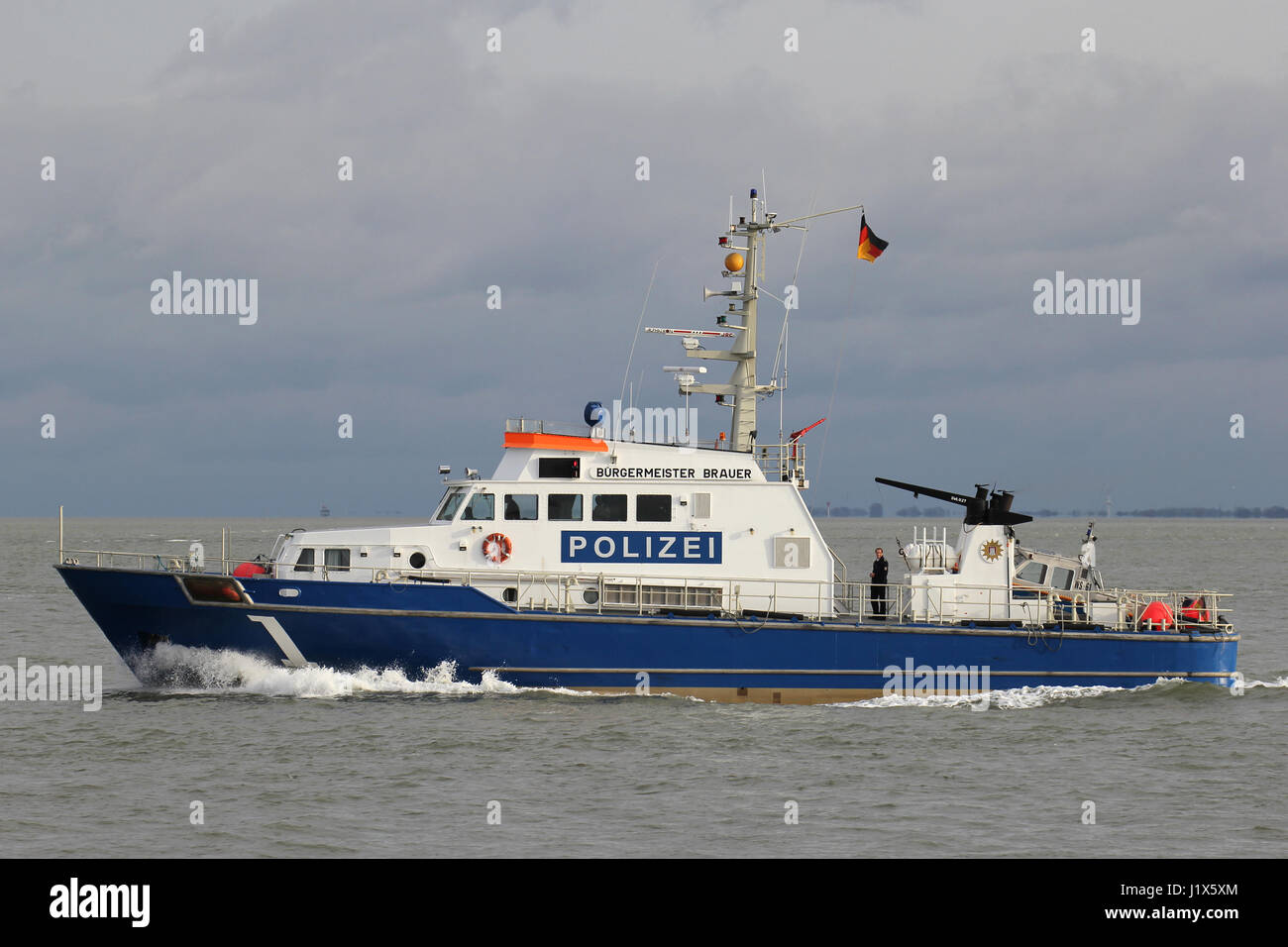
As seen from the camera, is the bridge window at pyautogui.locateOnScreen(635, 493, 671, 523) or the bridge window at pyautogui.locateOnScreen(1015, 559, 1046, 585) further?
the bridge window at pyautogui.locateOnScreen(1015, 559, 1046, 585)

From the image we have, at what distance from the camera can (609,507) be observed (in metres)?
18.5

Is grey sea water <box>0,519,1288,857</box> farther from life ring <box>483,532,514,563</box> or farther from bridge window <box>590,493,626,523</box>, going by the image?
bridge window <box>590,493,626,523</box>

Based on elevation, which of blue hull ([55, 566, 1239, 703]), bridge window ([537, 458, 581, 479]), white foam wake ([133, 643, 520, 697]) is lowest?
white foam wake ([133, 643, 520, 697])

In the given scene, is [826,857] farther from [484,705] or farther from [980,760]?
[484,705]

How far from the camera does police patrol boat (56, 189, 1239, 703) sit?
Answer: 17.7 meters

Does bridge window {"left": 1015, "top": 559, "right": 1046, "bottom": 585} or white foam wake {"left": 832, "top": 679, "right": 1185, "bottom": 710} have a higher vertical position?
bridge window {"left": 1015, "top": 559, "right": 1046, "bottom": 585}

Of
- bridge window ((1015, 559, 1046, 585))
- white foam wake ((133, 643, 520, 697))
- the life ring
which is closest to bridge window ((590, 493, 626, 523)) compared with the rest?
the life ring

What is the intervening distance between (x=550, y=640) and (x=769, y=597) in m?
3.19

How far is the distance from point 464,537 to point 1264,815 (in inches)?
418

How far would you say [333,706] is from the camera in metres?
17.5

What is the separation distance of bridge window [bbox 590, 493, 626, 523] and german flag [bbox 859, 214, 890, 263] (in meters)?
5.37

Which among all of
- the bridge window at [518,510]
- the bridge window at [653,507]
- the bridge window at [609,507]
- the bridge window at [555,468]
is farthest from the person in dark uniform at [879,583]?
the bridge window at [518,510]

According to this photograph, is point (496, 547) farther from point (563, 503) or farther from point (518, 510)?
point (563, 503)
